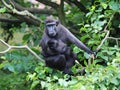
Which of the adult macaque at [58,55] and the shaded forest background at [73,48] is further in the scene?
the adult macaque at [58,55]

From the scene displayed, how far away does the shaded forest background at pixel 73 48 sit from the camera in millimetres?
3777

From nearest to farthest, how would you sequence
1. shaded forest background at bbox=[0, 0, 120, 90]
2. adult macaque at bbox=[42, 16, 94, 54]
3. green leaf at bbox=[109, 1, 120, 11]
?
1. shaded forest background at bbox=[0, 0, 120, 90]
2. green leaf at bbox=[109, 1, 120, 11]
3. adult macaque at bbox=[42, 16, 94, 54]

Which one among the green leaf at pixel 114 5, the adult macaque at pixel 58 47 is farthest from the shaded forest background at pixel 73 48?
the adult macaque at pixel 58 47

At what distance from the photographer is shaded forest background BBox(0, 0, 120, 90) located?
3.78m

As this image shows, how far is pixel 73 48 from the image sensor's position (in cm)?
557

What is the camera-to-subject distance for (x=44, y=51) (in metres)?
5.62

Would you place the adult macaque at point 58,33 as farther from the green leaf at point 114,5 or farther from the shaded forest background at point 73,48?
the green leaf at point 114,5

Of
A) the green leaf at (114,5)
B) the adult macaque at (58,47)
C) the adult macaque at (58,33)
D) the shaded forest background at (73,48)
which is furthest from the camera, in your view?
the adult macaque at (58,47)

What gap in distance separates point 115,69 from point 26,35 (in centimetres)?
268

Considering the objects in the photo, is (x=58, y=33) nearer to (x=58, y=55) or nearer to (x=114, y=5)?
(x=58, y=55)

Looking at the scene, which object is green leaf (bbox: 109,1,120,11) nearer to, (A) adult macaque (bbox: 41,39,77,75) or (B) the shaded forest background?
(B) the shaded forest background

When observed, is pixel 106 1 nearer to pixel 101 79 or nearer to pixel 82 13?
pixel 82 13

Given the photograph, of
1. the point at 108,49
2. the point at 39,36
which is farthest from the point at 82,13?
the point at 108,49

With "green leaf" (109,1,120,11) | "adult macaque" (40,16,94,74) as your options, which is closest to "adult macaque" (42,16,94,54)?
"adult macaque" (40,16,94,74)
